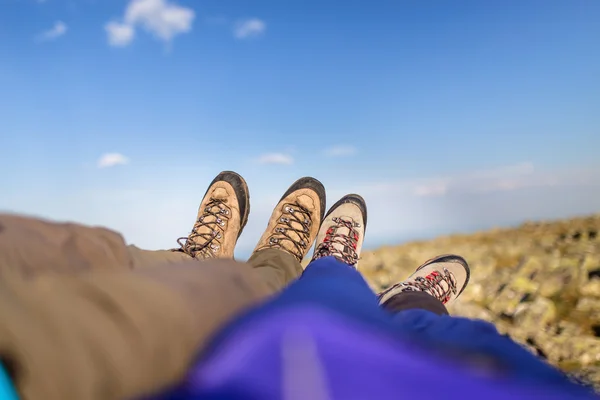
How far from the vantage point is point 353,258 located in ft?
11.0

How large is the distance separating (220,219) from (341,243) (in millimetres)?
1032

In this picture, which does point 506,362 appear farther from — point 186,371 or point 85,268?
point 85,268

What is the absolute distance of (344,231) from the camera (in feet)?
11.9

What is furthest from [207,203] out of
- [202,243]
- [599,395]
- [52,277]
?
[599,395]

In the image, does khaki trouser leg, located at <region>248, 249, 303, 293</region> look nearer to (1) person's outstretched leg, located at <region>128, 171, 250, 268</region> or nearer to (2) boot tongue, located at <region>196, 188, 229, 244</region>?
(1) person's outstretched leg, located at <region>128, 171, 250, 268</region>

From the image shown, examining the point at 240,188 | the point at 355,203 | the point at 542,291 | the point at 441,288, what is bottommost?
the point at 542,291

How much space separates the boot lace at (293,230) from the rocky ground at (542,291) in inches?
58.7

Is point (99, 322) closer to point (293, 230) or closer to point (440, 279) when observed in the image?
point (293, 230)

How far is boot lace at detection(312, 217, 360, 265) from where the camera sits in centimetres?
317

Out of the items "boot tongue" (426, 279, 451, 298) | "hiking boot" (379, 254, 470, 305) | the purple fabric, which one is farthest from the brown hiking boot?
the purple fabric

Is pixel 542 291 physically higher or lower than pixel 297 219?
lower

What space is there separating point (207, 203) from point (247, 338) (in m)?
2.98

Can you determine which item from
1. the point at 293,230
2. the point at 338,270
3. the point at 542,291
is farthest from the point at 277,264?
the point at 542,291

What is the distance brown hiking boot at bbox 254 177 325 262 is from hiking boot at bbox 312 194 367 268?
0.12 metres
